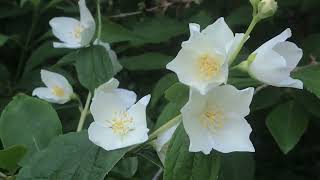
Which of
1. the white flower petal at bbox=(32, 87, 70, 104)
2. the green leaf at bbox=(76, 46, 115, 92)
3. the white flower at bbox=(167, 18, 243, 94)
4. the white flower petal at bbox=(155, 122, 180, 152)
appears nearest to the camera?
the white flower at bbox=(167, 18, 243, 94)

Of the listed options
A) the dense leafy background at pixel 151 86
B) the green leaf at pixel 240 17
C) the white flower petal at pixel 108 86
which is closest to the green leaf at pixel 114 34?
the dense leafy background at pixel 151 86

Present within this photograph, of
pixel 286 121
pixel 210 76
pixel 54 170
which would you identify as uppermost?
pixel 210 76

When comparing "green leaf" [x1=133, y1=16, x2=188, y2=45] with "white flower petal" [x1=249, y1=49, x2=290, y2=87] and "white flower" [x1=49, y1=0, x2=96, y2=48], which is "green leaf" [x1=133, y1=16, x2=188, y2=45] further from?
"white flower petal" [x1=249, y1=49, x2=290, y2=87]

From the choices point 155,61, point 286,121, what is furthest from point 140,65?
point 286,121

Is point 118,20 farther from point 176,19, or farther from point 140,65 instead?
point 140,65

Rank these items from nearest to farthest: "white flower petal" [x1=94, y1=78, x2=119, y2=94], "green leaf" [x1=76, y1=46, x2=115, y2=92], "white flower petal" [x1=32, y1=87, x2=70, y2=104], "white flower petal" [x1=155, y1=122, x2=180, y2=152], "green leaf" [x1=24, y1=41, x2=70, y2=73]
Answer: "white flower petal" [x1=155, y1=122, x2=180, y2=152] → "white flower petal" [x1=94, y1=78, x2=119, y2=94] → "green leaf" [x1=76, y1=46, x2=115, y2=92] → "white flower petal" [x1=32, y1=87, x2=70, y2=104] → "green leaf" [x1=24, y1=41, x2=70, y2=73]

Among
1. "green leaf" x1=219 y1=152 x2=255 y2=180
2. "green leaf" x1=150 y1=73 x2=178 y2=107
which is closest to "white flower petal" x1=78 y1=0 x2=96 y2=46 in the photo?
"green leaf" x1=150 y1=73 x2=178 y2=107
